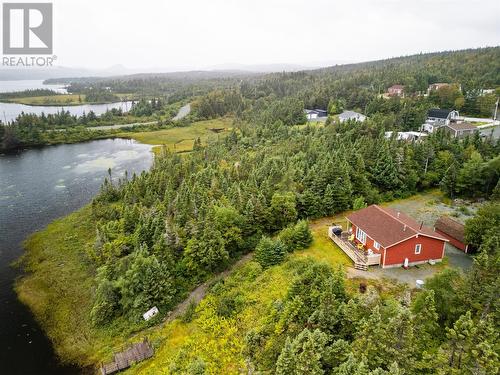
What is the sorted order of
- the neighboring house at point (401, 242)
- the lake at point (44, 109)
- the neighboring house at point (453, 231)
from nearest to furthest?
1. the neighboring house at point (401, 242)
2. the neighboring house at point (453, 231)
3. the lake at point (44, 109)

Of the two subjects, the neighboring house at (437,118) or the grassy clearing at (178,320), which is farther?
the neighboring house at (437,118)

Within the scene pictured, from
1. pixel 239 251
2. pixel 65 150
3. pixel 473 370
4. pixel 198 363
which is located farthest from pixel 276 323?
pixel 65 150

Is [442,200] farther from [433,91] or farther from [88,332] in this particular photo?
[433,91]

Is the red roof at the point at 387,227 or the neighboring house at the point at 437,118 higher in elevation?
the neighboring house at the point at 437,118

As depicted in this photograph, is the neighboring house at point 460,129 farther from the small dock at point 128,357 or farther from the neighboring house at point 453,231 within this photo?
the small dock at point 128,357

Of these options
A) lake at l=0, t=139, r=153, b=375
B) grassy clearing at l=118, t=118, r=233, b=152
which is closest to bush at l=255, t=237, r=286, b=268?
lake at l=0, t=139, r=153, b=375

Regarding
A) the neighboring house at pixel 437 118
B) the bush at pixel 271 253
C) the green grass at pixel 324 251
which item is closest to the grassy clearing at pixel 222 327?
the bush at pixel 271 253

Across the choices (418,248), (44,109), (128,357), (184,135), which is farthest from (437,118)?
(44,109)

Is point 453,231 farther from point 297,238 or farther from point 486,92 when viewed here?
point 486,92
